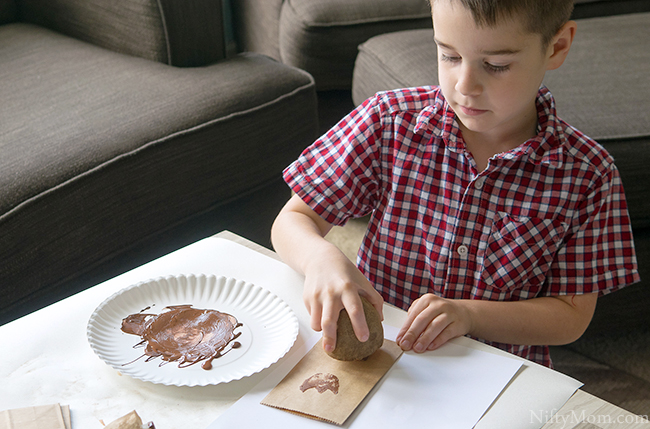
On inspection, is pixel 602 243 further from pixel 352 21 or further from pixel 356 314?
pixel 352 21

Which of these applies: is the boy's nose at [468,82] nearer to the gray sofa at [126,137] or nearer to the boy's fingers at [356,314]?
the boy's fingers at [356,314]

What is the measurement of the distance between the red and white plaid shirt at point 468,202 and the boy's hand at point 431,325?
0.16 m

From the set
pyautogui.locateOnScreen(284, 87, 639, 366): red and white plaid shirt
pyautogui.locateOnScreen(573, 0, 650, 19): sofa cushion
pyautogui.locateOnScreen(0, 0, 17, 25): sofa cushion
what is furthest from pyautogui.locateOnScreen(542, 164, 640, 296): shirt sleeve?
pyautogui.locateOnScreen(0, 0, 17, 25): sofa cushion

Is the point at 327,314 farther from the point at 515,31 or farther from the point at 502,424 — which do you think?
the point at 515,31

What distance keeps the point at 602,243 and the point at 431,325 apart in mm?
308

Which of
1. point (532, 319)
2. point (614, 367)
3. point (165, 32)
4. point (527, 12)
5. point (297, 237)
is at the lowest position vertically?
point (614, 367)

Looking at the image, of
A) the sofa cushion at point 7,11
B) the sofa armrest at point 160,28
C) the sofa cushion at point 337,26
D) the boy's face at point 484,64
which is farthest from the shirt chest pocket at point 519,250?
the sofa cushion at point 7,11

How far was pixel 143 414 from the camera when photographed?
20.1 inches

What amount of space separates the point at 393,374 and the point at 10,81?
3.47 ft

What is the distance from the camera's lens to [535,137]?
30.7 inches

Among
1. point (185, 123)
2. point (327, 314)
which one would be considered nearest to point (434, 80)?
point (185, 123)

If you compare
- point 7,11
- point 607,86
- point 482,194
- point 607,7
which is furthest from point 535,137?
point 7,11

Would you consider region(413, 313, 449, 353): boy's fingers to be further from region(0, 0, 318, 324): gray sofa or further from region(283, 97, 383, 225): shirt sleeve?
region(0, 0, 318, 324): gray sofa

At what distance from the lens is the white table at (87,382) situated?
1.68ft
